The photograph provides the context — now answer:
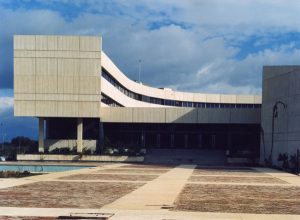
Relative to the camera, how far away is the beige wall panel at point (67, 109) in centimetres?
5531

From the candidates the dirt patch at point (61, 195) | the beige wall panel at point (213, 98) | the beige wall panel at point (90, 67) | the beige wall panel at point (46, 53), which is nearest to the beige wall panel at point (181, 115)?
the beige wall panel at point (90, 67)

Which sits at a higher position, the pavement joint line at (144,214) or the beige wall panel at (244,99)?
the beige wall panel at (244,99)

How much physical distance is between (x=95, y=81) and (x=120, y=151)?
820 centimetres

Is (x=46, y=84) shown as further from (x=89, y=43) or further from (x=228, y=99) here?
(x=228, y=99)

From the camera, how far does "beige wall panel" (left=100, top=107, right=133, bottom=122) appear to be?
5866 cm

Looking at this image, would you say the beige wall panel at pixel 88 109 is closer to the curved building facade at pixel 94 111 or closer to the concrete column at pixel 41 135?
the curved building facade at pixel 94 111

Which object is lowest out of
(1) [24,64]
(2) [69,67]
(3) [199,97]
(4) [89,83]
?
(4) [89,83]

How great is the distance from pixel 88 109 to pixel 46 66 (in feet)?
21.3

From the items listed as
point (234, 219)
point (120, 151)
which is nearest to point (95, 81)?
point (120, 151)

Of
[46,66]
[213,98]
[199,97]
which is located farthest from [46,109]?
[213,98]

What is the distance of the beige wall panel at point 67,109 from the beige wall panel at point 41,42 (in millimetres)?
6201

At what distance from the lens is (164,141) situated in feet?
211

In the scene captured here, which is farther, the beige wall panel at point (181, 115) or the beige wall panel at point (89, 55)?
the beige wall panel at point (181, 115)

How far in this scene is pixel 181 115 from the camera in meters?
59.8
